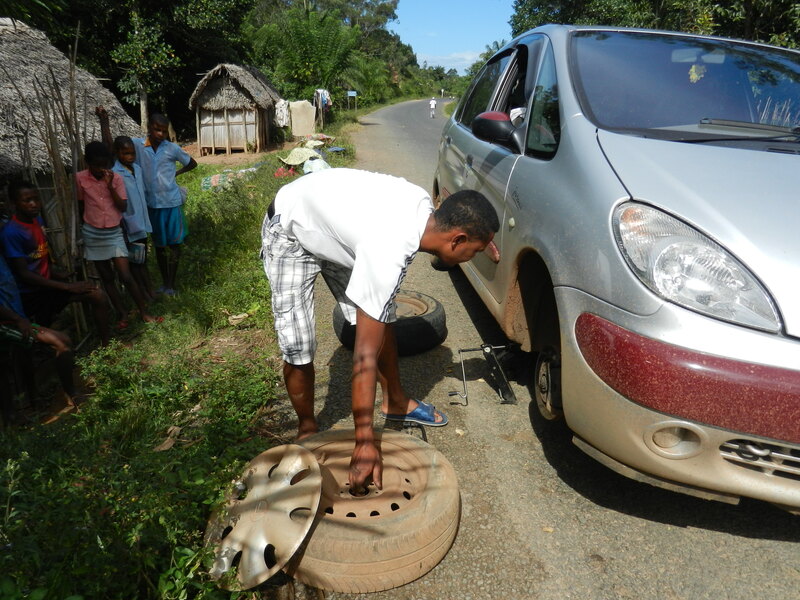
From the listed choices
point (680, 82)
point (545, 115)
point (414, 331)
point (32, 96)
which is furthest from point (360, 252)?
point (32, 96)

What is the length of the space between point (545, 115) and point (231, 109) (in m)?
19.6

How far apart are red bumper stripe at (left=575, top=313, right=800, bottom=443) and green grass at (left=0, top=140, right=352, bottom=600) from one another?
157cm

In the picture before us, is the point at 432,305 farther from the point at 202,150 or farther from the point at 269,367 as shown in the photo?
the point at 202,150

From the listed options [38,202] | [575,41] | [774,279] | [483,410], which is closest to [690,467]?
[774,279]

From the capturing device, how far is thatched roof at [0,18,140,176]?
23.5 ft

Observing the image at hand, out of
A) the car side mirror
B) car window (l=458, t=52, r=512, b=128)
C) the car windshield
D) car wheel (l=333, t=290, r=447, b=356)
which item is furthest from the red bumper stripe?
car window (l=458, t=52, r=512, b=128)

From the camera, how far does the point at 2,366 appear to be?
3.80m

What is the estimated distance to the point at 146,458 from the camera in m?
2.65

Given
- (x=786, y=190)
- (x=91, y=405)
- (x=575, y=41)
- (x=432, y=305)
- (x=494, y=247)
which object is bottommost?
(x=91, y=405)

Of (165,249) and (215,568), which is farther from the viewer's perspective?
(165,249)

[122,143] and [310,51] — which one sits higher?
[310,51]

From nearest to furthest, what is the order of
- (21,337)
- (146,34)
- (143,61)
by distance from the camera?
(21,337) → (146,34) → (143,61)

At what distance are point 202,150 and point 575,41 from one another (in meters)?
20.2

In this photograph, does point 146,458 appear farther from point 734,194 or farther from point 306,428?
point 734,194
